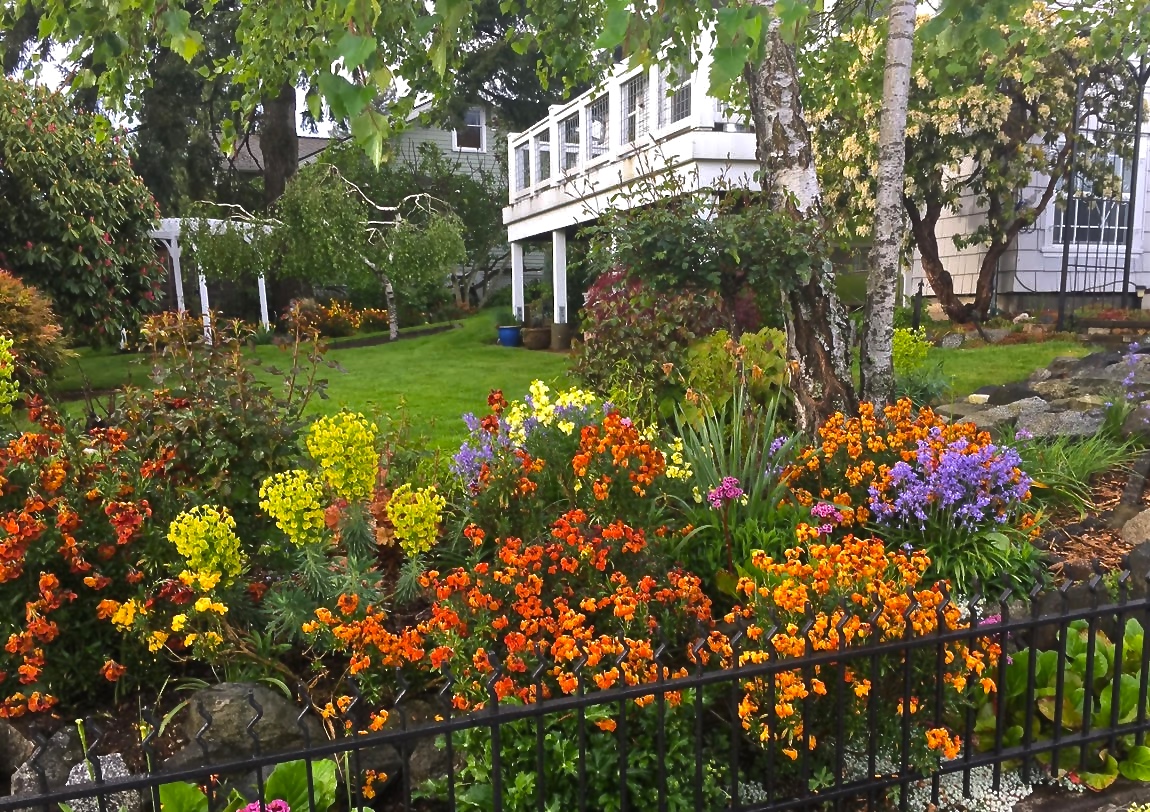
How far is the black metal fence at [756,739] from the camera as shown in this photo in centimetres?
233

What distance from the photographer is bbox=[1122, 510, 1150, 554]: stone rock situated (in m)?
3.88

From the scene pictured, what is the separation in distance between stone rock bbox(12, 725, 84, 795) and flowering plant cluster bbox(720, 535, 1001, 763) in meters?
2.02

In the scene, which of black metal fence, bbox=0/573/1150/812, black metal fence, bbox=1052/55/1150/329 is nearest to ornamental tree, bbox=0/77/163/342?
black metal fence, bbox=0/573/1150/812

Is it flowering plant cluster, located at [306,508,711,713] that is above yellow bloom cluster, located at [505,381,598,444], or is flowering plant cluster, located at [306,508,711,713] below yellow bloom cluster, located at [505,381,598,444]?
below

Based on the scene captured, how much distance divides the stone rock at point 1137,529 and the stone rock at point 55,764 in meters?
4.19

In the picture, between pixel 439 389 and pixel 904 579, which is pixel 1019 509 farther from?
pixel 439 389

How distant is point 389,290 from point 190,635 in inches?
591

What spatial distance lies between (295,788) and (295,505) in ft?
3.14

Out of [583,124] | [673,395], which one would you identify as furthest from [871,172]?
[673,395]

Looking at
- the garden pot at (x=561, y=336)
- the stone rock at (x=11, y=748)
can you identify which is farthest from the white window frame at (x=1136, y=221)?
the stone rock at (x=11, y=748)

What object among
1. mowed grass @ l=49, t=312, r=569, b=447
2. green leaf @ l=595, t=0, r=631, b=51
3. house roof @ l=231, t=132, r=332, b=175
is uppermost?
house roof @ l=231, t=132, r=332, b=175

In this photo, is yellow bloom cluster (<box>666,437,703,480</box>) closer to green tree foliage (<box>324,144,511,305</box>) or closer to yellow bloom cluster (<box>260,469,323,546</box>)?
yellow bloom cluster (<box>260,469,323,546</box>)

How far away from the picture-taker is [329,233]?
1595 centimetres

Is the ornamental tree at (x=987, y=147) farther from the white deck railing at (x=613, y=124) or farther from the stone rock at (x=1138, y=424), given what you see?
the stone rock at (x=1138, y=424)
